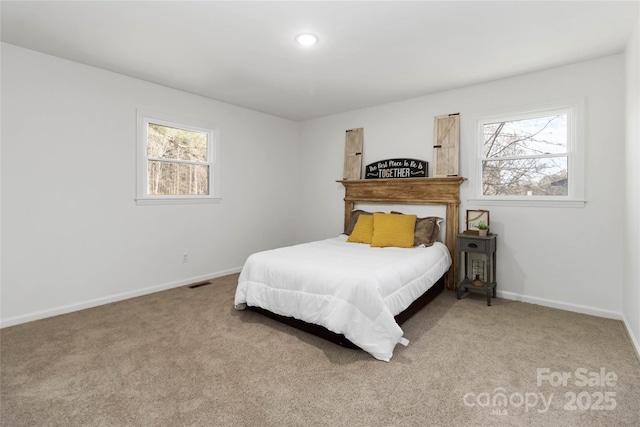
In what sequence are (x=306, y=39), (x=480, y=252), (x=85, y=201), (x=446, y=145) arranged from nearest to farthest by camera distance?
(x=306, y=39)
(x=85, y=201)
(x=480, y=252)
(x=446, y=145)

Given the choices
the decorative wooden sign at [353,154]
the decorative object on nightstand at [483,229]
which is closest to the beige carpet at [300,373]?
the decorative object on nightstand at [483,229]

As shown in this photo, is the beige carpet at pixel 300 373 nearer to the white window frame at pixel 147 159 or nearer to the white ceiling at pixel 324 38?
the white window frame at pixel 147 159

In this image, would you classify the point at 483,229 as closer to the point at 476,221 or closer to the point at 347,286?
the point at 476,221

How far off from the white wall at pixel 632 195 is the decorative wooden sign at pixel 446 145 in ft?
5.05

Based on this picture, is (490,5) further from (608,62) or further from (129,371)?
(129,371)

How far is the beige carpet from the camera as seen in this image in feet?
5.61

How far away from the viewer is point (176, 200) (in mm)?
4113

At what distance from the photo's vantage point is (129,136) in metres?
3.65

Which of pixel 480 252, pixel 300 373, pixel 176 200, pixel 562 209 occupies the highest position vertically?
pixel 176 200

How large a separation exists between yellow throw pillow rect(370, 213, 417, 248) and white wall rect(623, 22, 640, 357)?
73.8 inches

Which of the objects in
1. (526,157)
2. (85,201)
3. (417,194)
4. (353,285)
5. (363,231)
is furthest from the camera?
(417,194)

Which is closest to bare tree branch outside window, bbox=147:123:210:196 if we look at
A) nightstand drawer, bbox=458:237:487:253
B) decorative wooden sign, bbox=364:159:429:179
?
decorative wooden sign, bbox=364:159:429:179

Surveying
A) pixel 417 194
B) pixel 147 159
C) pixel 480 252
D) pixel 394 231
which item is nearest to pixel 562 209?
pixel 480 252

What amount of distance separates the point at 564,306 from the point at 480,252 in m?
0.99
